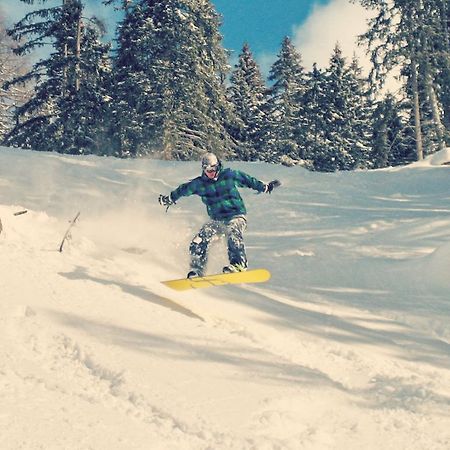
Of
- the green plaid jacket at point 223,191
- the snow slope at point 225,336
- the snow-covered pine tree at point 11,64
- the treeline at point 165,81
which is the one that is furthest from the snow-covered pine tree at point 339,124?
the green plaid jacket at point 223,191

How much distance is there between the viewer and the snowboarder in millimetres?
7918

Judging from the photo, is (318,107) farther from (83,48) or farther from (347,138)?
(83,48)

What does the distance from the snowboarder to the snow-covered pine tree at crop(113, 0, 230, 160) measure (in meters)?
15.2

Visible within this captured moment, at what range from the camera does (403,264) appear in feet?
29.7

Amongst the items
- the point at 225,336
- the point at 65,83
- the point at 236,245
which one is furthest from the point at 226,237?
Result: the point at 65,83

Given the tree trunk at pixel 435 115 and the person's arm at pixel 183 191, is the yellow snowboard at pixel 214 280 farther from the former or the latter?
the tree trunk at pixel 435 115

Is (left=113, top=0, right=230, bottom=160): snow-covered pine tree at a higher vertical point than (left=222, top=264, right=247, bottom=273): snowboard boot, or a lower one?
higher

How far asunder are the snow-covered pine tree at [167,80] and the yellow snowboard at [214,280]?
53.1 feet

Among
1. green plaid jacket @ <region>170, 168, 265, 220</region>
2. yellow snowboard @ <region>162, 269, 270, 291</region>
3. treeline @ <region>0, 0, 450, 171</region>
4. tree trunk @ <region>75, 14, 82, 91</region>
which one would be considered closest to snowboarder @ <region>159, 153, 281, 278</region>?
green plaid jacket @ <region>170, 168, 265, 220</region>

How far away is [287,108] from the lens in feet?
112

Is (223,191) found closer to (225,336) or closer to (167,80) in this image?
(225,336)

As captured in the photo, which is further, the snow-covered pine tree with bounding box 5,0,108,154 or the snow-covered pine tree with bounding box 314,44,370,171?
the snow-covered pine tree with bounding box 314,44,370,171

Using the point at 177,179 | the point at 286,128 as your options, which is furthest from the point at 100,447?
the point at 286,128

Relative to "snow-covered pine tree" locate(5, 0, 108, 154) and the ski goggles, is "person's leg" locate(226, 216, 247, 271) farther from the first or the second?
"snow-covered pine tree" locate(5, 0, 108, 154)
